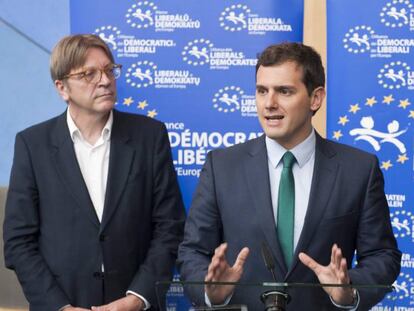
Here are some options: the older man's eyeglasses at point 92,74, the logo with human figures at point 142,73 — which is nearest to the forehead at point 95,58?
the older man's eyeglasses at point 92,74

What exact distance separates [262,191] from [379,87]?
159cm

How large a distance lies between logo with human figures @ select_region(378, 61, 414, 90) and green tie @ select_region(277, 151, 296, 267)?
4.84 feet

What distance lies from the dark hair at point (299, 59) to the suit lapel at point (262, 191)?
286 mm

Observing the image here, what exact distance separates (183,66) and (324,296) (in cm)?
244

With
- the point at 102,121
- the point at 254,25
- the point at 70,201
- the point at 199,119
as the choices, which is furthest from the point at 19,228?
the point at 254,25

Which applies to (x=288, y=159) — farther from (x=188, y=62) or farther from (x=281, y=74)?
(x=188, y=62)

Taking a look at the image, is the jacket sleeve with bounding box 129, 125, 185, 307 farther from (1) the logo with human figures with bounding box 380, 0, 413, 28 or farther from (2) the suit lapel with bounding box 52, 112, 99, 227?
(1) the logo with human figures with bounding box 380, 0, 413, 28

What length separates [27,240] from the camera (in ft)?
11.8

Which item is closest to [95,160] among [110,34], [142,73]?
[142,73]

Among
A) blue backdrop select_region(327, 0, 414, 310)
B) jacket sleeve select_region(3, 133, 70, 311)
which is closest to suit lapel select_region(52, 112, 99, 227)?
jacket sleeve select_region(3, 133, 70, 311)

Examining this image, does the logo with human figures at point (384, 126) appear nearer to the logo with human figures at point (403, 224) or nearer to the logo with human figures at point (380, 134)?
the logo with human figures at point (380, 134)

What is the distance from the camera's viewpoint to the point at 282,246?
2912 mm

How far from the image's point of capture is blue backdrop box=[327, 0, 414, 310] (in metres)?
4.31

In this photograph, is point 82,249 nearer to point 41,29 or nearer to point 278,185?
point 278,185
